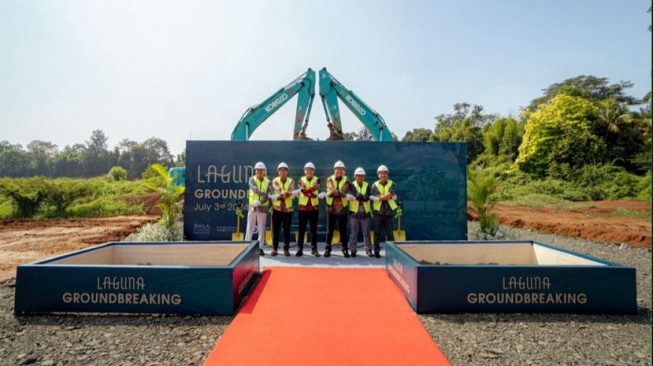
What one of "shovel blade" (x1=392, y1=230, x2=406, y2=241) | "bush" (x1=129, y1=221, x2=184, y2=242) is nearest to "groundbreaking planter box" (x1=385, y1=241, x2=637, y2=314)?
"shovel blade" (x1=392, y1=230, x2=406, y2=241)

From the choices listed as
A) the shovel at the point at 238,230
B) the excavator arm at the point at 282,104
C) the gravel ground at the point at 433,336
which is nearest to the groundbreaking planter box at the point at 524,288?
the gravel ground at the point at 433,336

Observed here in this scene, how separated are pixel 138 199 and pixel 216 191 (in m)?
15.7

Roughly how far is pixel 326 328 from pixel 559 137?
3429 centimetres

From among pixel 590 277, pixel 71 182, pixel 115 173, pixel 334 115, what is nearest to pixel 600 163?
pixel 334 115

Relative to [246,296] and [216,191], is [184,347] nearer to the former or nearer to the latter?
[246,296]

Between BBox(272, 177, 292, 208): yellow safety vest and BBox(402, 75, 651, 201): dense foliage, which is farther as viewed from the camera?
BBox(402, 75, 651, 201): dense foliage

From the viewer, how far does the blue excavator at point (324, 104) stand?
444 inches

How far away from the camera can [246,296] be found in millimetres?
4988

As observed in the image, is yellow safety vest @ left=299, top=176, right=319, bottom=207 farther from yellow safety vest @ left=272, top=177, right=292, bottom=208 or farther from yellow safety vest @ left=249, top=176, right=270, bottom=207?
yellow safety vest @ left=249, top=176, right=270, bottom=207

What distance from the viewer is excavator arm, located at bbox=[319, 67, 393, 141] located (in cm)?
1134

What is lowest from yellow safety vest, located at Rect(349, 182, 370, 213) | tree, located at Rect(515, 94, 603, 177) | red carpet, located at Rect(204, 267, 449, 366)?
red carpet, located at Rect(204, 267, 449, 366)

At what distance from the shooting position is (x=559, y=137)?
1212 inches

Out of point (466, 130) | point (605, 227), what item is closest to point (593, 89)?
point (466, 130)

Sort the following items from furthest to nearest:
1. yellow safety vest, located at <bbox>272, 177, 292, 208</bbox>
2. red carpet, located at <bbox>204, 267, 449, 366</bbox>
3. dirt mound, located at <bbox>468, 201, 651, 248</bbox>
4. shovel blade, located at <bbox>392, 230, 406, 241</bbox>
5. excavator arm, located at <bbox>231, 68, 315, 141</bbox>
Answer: excavator arm, located at <bbox>231, 68, 315, 141</bbox>, dirt mound, located at <bbox>468, 201, 651, 248</bbox>, shovel blade, located at <bbox>392, 230, 406, 241</bbox>, yellow safety vest, located at <bbox>272, 177, 292, 208</bbox>, red carpet, located at <bbox>204, 267, 449, 366</bbox>
